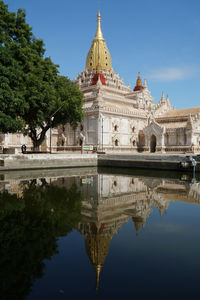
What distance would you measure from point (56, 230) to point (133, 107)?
165ft

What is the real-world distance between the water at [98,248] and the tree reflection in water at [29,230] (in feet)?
0.06

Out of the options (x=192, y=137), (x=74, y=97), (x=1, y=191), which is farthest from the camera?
(x=192, y=137)

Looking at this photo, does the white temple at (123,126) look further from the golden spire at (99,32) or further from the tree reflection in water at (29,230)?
the tree reflection in water at (29,230)

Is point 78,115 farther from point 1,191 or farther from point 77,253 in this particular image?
point 77,253

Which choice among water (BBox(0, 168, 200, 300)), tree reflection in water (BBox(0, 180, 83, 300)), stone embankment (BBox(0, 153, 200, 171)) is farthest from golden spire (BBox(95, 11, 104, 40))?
water (BBox(0, 168, 200, 300))

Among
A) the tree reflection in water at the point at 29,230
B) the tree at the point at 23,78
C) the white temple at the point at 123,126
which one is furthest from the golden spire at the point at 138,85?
the tree reflection in water at the point at 29,230

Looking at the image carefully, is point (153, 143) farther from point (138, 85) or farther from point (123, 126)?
point (138, 85)

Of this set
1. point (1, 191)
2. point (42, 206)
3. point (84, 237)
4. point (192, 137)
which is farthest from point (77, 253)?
point (192, 137)

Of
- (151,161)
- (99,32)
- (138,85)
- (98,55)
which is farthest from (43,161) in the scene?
(99,32)

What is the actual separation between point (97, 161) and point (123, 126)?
17.4 metres

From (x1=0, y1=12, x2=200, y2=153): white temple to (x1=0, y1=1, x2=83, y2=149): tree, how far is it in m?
14.0

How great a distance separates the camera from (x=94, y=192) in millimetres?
15250

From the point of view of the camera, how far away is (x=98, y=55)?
213 ft

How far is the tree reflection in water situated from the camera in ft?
18.1
